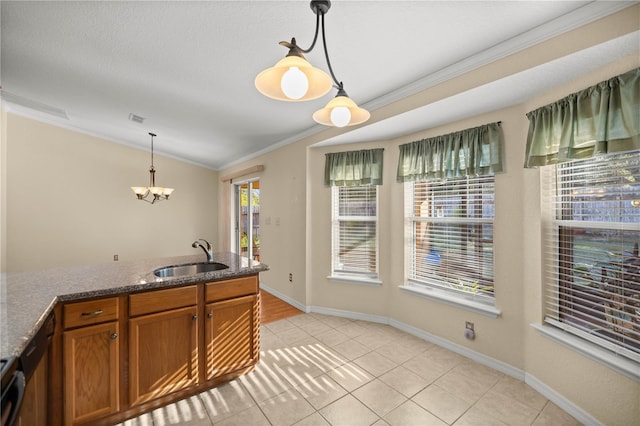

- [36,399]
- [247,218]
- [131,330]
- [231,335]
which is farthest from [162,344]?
[247,218]

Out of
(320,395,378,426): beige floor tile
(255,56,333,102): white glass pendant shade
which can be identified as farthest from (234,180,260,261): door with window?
(255,56,333,102): white glass pendant shade

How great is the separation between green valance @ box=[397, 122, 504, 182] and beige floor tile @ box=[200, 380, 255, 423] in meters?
2.54

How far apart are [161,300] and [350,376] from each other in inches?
63.4

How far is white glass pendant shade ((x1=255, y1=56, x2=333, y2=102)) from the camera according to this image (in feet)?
3.35

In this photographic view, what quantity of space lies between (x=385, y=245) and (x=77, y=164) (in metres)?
5.47

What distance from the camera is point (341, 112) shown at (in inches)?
55.3

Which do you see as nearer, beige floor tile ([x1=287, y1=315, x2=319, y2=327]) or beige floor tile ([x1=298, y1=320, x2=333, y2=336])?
beige floor tile ([x1=298, y1=320, x2=333, y2=336])

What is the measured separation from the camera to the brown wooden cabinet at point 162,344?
1.76 metres

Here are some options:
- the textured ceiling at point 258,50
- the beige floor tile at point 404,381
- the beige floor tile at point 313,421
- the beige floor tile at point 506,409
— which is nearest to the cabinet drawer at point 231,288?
the beige floor tile at point 313,421

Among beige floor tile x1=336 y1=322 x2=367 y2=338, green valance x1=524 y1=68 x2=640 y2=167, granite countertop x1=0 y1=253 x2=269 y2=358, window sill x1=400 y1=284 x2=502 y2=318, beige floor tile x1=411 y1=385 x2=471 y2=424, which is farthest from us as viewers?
beige floor tile x1=336 y1=322 x2=367 y2=338

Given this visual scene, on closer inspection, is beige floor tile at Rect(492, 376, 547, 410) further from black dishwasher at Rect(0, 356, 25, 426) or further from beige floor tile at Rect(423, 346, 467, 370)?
black dishwasher at Rect(0, 356, 25, 426)

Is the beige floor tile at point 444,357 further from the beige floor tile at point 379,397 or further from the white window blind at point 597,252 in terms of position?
the white window blind at point 597,252

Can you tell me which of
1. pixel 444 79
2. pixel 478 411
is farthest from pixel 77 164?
pixel 478 411

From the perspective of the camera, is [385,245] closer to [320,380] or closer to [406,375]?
[406,375]
